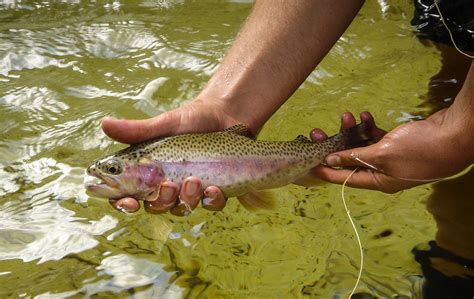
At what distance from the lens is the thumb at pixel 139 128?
293 centimetres

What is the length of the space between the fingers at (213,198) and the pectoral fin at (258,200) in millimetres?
217

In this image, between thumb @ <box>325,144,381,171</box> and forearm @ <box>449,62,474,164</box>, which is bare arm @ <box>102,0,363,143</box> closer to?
thumb @ <box>325,144,381,171</box>

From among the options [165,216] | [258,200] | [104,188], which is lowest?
[165,216]

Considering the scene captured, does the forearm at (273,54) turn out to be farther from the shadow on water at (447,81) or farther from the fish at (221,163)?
the shadow on water at (447,81)

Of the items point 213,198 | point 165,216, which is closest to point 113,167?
point 213,198

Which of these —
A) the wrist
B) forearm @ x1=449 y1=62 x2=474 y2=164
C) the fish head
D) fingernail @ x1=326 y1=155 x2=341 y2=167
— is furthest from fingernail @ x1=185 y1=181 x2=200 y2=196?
Result: forearm @ x1=449 y1=62 x2=474 y2=164

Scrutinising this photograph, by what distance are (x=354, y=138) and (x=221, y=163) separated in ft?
2.44

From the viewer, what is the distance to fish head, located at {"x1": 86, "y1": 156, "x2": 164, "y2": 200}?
9.53ft

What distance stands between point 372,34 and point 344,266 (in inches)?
132

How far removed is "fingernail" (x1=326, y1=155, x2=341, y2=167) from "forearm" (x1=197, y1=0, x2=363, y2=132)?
0.48 meters

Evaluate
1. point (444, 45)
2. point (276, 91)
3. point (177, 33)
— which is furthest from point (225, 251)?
point (177, 33)

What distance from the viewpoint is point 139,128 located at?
3020 millimetres

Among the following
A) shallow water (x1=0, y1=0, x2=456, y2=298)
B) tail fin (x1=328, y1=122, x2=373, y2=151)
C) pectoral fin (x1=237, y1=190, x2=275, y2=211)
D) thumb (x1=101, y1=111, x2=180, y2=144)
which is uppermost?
thumb (x1=101, y1=111, x2=180, y2=144)

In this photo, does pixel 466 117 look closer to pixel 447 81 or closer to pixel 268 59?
pixel 268 59
